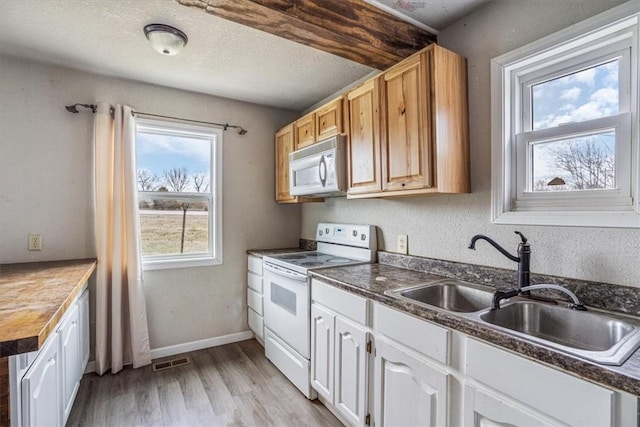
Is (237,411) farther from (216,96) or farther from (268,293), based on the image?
→ (216,96)

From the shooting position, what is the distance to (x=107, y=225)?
2.41 meters

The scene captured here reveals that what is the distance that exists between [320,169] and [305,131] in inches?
20.8

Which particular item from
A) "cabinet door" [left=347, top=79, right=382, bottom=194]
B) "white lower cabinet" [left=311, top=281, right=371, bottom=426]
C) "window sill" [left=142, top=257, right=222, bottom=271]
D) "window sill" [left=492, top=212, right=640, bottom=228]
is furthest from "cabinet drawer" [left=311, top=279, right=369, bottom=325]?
"window sill" [left=142, top=257, right=222, bottom=271]

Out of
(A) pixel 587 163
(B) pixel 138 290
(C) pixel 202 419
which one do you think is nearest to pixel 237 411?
(C) pixel 202 419

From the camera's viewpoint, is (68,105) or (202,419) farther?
(68,105)

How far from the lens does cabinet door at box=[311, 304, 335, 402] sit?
1.84m

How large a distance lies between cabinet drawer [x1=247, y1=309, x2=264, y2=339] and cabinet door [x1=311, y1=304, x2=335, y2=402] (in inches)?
35.9

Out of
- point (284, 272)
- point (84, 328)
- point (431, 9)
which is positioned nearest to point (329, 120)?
point (431, 9)

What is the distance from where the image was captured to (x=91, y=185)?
96.5 inches

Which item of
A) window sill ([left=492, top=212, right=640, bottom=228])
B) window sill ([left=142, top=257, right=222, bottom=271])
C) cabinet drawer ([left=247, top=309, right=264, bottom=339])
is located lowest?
cabinet drawer ([left=247, top=309, right=264, bottom=339])

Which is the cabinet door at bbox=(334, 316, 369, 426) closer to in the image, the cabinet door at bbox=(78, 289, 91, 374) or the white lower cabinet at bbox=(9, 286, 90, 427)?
the white lower cabinet at bbox=(9, 286, 90, 427)

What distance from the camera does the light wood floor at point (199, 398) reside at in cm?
189

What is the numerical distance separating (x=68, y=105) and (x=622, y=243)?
11.5ft

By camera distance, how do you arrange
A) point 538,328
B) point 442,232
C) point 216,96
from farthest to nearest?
point 216,96
point 442,232
point 538,328
